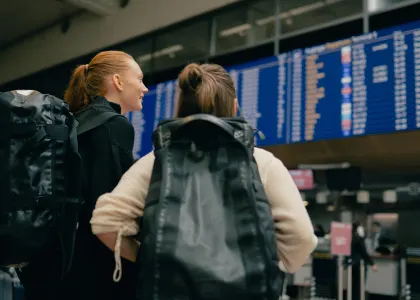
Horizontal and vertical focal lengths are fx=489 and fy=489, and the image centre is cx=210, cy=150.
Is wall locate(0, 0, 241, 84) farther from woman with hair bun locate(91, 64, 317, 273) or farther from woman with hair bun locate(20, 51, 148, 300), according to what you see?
woman with hair bun locate(91, 64, 317, 273)

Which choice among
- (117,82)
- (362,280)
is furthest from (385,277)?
(117,82)

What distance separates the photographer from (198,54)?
5863 mm

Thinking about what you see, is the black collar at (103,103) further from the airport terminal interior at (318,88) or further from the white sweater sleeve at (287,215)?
the airport terminal interior at (318,88)

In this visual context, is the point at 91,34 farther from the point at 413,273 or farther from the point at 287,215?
the point at 287,215

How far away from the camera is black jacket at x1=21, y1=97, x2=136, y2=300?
1463 millimetres

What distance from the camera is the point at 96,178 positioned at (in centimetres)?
153

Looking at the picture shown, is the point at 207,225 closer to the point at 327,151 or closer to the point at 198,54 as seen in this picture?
the point at 327,151

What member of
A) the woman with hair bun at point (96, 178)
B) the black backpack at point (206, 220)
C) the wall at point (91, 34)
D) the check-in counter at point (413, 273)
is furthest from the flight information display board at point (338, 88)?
the black backpack at point (206, 220)

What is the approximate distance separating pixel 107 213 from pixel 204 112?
1.22 feet

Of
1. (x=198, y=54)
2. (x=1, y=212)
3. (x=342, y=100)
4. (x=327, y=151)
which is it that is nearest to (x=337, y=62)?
(x=342, y=100)

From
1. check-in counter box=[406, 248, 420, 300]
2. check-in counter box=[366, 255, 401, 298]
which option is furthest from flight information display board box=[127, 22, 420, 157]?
check-in counter box=[366, 255, 401, 298]

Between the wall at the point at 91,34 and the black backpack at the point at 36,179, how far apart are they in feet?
14.6

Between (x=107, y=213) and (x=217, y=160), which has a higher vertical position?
(x=217, y=160)

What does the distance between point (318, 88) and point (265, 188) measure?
3243mm
